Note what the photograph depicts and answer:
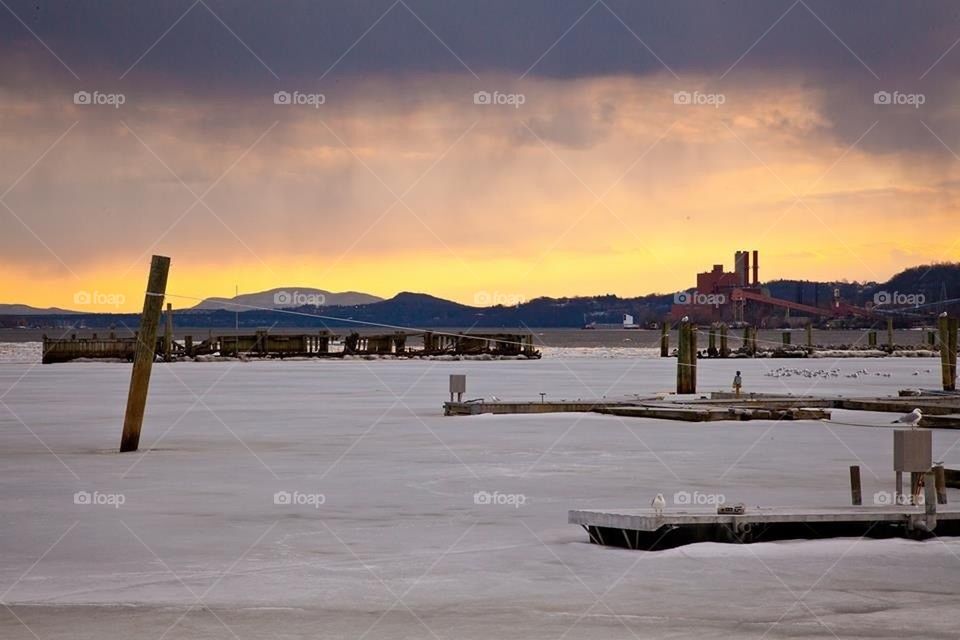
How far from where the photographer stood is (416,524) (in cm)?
1270

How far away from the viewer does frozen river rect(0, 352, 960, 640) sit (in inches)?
344

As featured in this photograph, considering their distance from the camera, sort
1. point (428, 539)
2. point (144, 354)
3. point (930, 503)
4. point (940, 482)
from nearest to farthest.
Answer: point (930, 503), point (428, 539), point (940, 482), point (144, 354)

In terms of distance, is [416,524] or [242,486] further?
[242,486]

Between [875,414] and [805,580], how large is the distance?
19.0 metres

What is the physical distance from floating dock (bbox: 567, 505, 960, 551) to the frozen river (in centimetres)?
17

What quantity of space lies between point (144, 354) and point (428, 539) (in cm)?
926

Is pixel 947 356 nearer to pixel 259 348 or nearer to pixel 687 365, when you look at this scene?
pixel 687 365

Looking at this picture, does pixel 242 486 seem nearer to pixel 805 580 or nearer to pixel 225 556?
pixel 225 556

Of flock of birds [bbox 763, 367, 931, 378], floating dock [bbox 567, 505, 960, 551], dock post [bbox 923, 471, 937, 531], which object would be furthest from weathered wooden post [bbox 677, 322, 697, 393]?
dock post [bbox 923, 471, 937, 531]

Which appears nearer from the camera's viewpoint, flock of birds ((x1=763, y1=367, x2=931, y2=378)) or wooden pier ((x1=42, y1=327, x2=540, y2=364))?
flock of birds ((x1=763, y1=367, x2=931, y2=378))

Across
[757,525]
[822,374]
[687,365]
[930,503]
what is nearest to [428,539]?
[757,525]

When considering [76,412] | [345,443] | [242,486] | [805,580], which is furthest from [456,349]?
[805,580]

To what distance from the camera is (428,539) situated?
38.8 feet

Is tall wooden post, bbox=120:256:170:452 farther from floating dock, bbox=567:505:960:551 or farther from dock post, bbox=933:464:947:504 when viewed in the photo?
dock post, bbox=933:464:947:504
